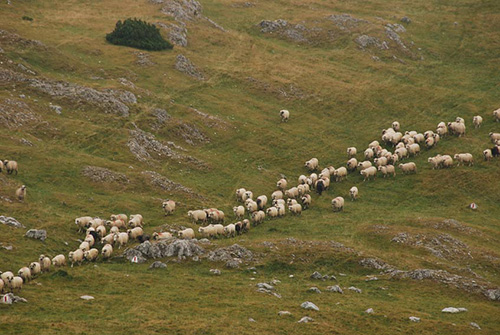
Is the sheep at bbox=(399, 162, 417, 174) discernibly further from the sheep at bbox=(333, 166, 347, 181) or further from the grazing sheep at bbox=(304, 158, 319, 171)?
the grazing sheep at bbox=(304, 158, 319, 171)

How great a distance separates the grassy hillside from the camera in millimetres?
38062

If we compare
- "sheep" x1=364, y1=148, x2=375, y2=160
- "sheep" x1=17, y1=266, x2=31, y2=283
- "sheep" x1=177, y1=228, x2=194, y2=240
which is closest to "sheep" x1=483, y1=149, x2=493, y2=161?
"sheep" x1=364, y1=148, x2=375, y2=160

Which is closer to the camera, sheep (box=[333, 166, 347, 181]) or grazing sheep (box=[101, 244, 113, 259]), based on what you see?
grazing sheep (box=[101, 244, 113, 259])

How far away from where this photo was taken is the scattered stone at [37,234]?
4469 cm

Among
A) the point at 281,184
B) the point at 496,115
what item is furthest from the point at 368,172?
the point at 496,115

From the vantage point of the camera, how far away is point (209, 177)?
66062 millimetres

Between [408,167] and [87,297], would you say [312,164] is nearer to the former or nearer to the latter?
[408,167]

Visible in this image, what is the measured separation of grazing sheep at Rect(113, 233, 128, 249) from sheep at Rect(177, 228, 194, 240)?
436 centimetres

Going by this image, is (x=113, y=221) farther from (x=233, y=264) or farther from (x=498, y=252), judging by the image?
(x=498, y=252)

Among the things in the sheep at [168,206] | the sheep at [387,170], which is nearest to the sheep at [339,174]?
the sheep at [387,170]

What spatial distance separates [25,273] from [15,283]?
1.74 m

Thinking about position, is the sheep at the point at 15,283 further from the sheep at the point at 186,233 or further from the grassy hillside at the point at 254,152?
the sheep at the point at 186,233

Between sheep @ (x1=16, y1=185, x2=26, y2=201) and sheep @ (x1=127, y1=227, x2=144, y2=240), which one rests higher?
sheep @ (x1=16, y1=185, x2=26, y2=201)

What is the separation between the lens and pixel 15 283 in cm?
3647
